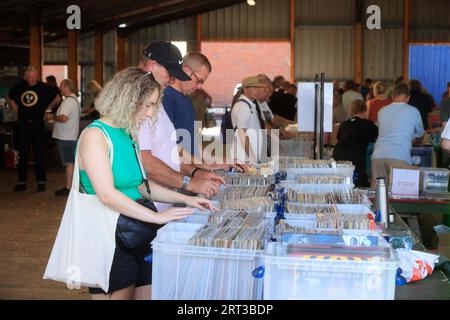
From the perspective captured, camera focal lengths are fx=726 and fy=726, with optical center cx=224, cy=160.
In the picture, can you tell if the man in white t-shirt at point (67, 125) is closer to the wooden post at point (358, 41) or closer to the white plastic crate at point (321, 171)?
the white plastic crate at point (321, 171)

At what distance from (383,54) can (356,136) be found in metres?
11.4

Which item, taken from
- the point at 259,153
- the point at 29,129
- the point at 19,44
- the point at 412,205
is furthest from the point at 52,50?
the point at 412,205

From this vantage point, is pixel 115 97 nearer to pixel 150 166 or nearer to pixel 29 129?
pixel 150 166

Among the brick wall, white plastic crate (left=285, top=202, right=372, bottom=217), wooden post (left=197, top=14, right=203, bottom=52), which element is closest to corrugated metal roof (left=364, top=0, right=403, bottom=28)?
the brick wall

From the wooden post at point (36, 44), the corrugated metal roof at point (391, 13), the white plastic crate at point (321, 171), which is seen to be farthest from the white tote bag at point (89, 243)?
the corrugated metal roof at point (391, 13)

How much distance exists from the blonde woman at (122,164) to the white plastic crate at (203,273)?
317mm

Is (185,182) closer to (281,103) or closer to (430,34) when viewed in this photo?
(281,103)

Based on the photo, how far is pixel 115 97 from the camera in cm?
235

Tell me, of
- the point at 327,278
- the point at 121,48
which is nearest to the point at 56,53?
the point at 121,48

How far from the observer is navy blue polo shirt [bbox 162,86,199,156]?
3.46m

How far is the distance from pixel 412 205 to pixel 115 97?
2837mm

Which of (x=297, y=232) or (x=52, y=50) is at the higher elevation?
(x=52, y=50)

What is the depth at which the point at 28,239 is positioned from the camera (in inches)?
243

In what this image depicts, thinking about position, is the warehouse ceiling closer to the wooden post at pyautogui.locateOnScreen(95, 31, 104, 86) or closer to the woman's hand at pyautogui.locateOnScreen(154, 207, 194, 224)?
the wooden post at pyautogui.locateOnScreen(95, 31, 104, 86)
